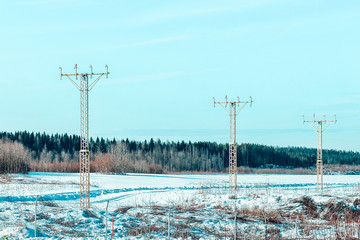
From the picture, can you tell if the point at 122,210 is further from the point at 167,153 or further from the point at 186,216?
the point at 167,153

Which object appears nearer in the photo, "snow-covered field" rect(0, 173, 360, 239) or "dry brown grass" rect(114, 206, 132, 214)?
"snow-covered field" rect(0, 173, 360, 239)

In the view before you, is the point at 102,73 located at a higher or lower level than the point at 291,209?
higher

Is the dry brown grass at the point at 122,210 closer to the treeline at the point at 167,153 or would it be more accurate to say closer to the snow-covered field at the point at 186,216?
the snow-covered field at the point at 186,216

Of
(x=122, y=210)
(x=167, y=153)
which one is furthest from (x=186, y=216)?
(x=167, y=153)

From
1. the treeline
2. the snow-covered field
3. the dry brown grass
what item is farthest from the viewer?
the treeline

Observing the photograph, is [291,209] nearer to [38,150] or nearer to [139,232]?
[139,232]

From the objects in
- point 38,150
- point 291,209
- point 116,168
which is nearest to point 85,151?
point 291,209

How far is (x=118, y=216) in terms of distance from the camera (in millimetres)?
27344

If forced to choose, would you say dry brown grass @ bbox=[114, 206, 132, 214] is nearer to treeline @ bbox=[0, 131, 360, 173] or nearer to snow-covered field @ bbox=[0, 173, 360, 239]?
snow-covered field @ bbox=[0, 173, 360, 239]

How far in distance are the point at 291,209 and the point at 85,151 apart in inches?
541

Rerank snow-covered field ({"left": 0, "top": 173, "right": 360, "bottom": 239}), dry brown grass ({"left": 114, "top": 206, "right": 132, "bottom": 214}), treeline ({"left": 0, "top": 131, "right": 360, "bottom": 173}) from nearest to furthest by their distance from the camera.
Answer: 1. snow-covered field ({"left": 0, "top": 173, "right": 360, "bottom": 239})
2. dry brown grass ({"left": 114, "top": 206, "right": 132, "bottom": 214})
3. treeline ({"left": 0, "top": 131, "right": 360, "bottom": 173})

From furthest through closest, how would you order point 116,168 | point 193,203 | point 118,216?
point 116,168, point 193,203, point 118,216

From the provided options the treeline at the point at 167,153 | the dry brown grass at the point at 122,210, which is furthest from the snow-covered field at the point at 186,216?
the treeline at the point at 167,153

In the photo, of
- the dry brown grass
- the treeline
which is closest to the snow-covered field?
the dry brown grass
